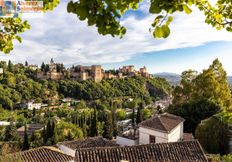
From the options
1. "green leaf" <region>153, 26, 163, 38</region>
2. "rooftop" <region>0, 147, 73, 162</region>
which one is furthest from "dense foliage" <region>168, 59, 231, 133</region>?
"green leaf" <region>153, 26, 163, 38</region>

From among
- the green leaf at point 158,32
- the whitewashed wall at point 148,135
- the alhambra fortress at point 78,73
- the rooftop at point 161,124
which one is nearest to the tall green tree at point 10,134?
the whitewashed wall at point 148,135

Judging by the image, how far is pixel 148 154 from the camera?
34.9 ft

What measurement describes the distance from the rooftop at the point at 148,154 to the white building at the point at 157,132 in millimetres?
7922

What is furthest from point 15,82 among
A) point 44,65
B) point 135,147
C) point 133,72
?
point 135,147

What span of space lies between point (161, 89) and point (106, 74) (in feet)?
70.9

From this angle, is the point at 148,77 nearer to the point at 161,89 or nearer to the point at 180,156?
the point at 161,89

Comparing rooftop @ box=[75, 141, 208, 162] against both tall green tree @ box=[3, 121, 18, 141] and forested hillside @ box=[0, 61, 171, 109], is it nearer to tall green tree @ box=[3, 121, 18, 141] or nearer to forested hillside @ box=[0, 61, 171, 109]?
tall green tree @ box=[3, 121, 18, 141]

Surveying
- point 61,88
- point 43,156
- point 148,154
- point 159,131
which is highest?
point 148,154

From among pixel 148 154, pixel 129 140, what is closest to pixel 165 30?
pixel 148 154

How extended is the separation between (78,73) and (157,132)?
8966cm

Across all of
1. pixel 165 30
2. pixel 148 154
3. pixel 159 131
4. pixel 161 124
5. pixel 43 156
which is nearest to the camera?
pixel 165 30

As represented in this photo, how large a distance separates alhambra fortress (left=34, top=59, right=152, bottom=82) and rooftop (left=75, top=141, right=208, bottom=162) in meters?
92.7

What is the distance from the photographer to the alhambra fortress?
335 feet

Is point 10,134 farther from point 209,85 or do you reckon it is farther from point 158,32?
point 158,32
